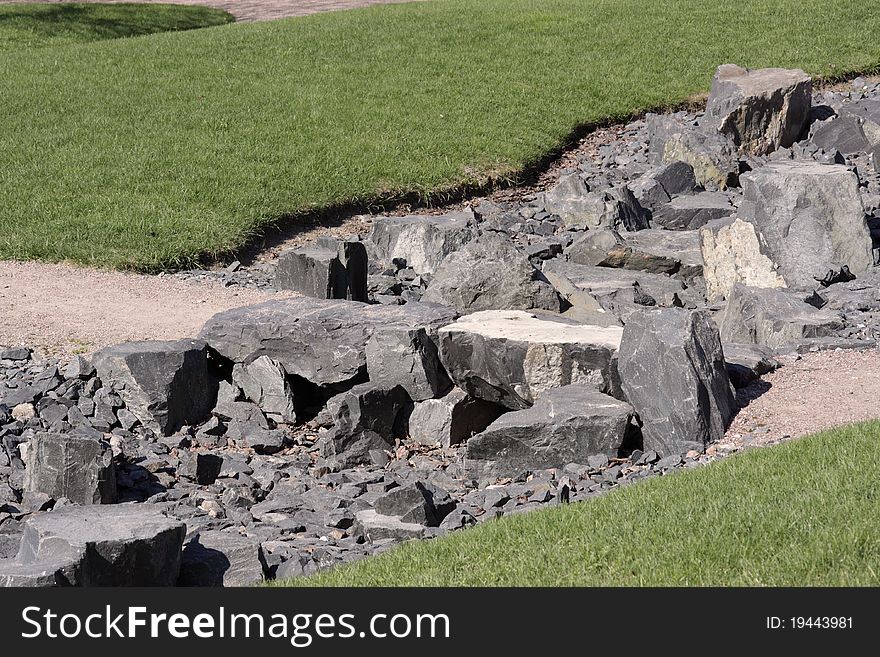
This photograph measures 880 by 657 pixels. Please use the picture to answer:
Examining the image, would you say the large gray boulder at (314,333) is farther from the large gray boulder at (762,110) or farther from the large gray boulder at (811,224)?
the large gray boulder at (762,110)

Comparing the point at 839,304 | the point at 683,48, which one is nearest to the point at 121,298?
the point at 839,304

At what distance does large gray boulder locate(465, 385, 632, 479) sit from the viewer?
7.06m

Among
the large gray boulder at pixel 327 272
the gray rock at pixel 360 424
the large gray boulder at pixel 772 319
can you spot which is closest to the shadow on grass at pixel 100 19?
the large gray boulder at pixel 327 272

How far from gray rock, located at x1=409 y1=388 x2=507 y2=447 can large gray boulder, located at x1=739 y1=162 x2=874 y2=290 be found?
186 inches

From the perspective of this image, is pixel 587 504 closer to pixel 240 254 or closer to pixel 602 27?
pixel 240 254

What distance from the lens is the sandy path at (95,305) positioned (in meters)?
9.26

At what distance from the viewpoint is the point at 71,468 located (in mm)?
6777

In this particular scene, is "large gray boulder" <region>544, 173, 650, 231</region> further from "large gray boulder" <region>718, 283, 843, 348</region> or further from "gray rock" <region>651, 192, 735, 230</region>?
"large gray boulder" <region>718, 283, 843, 348</region>

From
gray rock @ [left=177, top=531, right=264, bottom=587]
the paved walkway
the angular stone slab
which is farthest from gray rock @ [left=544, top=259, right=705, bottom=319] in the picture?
the paved walkway

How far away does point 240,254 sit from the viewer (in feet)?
41.9

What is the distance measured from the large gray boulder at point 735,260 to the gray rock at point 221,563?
282 inches

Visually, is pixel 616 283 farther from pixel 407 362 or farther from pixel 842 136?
pixel 842 136

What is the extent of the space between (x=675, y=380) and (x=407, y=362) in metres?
2.24

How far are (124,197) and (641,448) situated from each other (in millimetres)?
8828
